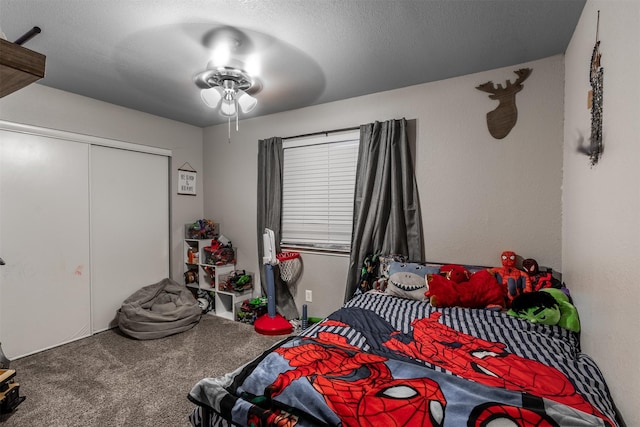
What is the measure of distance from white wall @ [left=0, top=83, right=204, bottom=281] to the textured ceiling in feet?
0.59

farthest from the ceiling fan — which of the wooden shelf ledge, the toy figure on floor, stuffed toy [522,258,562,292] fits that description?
stuffed toy [522,258,562,292]

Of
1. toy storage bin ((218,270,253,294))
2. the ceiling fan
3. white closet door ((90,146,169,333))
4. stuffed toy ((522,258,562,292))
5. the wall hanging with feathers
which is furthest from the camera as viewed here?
toy storage bin ((218,270,253,294))

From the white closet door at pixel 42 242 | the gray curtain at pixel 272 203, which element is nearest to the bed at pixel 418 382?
the gray curtain at pixel 272 203

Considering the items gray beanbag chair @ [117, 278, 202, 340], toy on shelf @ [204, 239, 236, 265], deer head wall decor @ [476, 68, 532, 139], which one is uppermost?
deer head wall decor @ [476, 68, 532, 139]

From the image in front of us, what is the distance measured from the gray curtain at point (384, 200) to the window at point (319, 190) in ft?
0.68

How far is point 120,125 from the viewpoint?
10.7ft

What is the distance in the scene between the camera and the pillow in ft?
7.75

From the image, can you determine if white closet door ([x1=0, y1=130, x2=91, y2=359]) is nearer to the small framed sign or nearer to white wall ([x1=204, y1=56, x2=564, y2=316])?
the small framed sign

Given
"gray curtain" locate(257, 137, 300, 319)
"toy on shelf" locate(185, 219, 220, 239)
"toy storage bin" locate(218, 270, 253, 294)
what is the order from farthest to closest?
"toy on shelf" locate(185, 219, 220, 239), "toy storage bin" locate(218, 270, 253, 294), "gray curtain" locate(257, 137, 300, 319)

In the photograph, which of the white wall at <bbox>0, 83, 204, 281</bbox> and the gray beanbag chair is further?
the gray beanbag chair

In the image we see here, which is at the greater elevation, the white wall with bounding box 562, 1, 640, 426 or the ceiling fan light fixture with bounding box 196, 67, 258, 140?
the ceiling fan light fixture with bounding box 196, 67, 258, 140

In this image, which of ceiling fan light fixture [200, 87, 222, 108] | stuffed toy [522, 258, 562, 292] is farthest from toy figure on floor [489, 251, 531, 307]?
ceiling fan light fixture [200, 87, 222, 108]

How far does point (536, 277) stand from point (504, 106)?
1330 millimetres

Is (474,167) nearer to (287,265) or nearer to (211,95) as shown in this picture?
(287,265)
